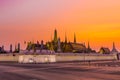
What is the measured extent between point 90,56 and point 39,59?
7770cm

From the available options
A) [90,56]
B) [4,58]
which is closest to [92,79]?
[4,58]

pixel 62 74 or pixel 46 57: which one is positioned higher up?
pixel 46 57

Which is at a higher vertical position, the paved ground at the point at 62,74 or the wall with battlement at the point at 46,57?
the wall with battlement at the point at 46,57

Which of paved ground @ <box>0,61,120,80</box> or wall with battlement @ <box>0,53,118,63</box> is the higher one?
wall with battlement @ <box>0,53,118,63</box>

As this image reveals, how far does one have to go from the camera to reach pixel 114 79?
32812 mm

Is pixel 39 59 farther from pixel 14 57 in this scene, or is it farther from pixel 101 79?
pixel 101 79

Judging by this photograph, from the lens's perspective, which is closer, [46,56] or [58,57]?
[46,56]

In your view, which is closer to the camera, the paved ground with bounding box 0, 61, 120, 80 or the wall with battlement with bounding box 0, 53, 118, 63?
the paved ground with bounding box 0, 61, 120, 80

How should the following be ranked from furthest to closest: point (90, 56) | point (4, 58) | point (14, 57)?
point (90, 56) < point (4, 58) < point (14, 57)

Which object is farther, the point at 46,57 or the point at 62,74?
the point at 46,57

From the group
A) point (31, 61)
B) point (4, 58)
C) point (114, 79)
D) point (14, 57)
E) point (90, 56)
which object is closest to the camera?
point (114, 79)

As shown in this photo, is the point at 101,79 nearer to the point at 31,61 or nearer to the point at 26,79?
the point at 26,79

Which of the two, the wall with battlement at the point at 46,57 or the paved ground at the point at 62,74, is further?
the wall with battlement at the point at 46,57

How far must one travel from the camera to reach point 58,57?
166 m
